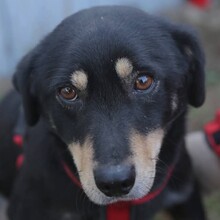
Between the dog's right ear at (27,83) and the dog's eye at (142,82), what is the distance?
2.00 feet

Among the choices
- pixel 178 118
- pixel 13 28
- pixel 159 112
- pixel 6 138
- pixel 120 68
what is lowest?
pixel 13 28

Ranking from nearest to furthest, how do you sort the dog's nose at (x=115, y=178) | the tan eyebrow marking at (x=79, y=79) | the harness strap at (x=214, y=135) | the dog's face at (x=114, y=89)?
the dog's nose at (x=115, y=178) → the dog's face at (x=114, y=89) → the tan eyebrow marking at (x=79, y=79) → the harness strap at (x=214, y=135)

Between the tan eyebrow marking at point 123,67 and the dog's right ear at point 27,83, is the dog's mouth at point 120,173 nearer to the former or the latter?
the tan eyebrow marking at point 123,67

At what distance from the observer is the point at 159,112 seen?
9.12 feet

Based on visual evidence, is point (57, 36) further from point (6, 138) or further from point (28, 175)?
point (6, 138)

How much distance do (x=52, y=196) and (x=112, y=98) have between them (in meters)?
0.73

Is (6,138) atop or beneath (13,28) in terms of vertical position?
atop

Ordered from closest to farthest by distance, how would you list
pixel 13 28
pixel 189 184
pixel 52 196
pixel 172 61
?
1. pixel 172 61
2. pixel 52 196
3. pixel 189 184
4. pixel 13 28

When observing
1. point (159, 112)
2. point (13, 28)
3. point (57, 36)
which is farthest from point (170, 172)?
point (13, 28)

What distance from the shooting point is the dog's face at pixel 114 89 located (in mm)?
2557

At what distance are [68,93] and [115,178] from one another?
0.52 meters

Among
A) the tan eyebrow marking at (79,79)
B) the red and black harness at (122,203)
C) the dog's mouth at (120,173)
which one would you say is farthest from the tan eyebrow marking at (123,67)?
the red and black harness at (122,203)

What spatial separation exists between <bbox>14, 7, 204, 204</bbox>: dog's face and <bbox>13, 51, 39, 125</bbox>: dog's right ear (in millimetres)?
44

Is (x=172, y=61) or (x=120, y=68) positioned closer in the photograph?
(x=120, y=68)
